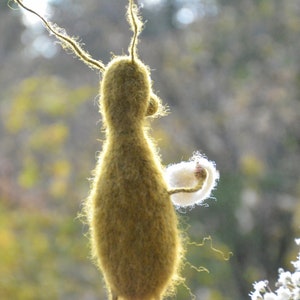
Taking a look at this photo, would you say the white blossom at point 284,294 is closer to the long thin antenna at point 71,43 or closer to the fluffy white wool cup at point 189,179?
the fluffy white wool cup at point 189,179

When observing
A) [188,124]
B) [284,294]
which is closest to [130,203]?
[284,294]

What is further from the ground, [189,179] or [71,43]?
[71,43]

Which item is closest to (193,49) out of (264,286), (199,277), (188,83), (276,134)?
(188,83)

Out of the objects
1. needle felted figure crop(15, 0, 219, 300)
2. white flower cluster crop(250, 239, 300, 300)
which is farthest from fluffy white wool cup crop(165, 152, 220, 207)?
white flower cluster crop(250, 239, 300, 300)

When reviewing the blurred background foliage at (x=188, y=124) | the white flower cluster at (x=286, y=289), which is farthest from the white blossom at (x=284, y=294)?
the blurred background foliage at (x=188, y=124)

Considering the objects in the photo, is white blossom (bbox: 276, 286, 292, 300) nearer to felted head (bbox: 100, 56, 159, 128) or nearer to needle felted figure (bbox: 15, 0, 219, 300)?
needle felted figure (bbox: 15, 0, 219, 300)

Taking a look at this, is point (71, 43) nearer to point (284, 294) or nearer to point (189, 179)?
point (189, 179)

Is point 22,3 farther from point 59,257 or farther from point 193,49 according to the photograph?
point 193,49
